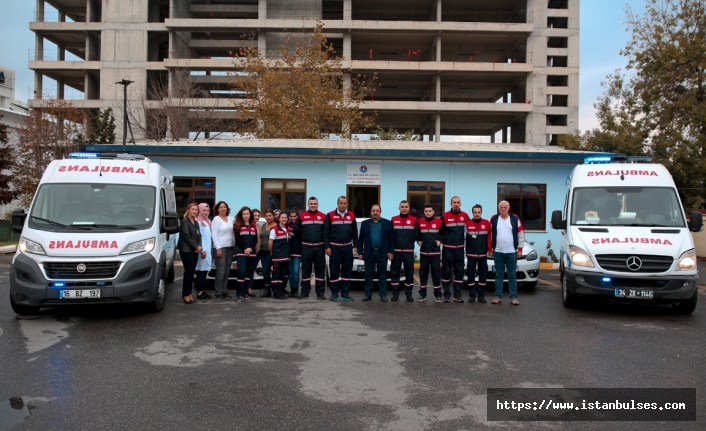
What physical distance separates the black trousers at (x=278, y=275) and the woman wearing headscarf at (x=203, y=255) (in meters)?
1.16

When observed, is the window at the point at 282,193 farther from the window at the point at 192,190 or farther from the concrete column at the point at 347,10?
the concrete column at the point at 347,10

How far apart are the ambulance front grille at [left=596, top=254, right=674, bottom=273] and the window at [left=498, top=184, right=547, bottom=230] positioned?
9.92 metres

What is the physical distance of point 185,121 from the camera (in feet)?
128

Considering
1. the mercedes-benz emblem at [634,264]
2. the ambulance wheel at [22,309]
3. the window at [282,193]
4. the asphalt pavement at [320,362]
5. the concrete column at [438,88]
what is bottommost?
the asphalt pavement at [320,362]

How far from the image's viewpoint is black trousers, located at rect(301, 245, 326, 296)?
10.1 m

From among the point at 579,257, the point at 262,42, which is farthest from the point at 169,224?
the point at 262,42

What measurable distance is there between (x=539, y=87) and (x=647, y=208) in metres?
48.6

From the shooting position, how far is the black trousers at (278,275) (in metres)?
10.1

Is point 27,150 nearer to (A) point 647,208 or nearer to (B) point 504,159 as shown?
(B) point 504,159

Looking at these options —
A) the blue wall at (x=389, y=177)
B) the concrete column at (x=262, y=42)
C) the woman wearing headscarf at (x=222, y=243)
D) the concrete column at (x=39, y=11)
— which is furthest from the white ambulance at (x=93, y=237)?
the concrete column at (x=39, y=11)

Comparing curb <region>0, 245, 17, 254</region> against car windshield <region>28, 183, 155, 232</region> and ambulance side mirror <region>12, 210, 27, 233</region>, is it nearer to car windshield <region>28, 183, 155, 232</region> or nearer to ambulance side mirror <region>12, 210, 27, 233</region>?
car windshield <region>28, 183, 155, 232</region>

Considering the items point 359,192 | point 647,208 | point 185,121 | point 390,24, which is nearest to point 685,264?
point 647,208

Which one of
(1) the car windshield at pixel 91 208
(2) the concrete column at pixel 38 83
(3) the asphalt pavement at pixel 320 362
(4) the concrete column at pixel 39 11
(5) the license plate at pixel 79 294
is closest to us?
(3) the asphalt pavement at pixel 320 362

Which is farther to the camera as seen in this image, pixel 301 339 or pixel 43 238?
pixel 43 238
